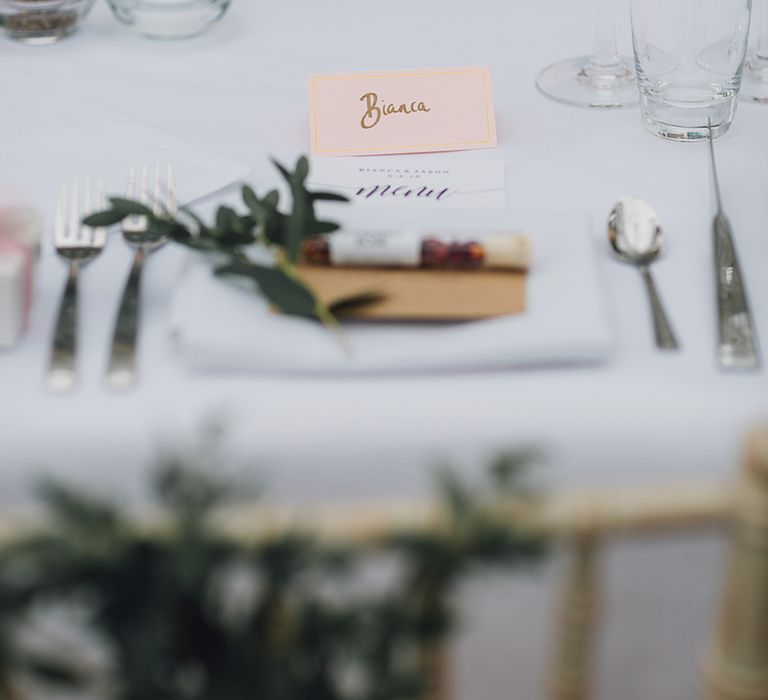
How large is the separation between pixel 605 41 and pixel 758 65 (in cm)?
17

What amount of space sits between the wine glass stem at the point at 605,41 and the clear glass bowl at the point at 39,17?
→ 59 cm

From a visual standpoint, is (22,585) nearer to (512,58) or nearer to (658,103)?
(658,103)

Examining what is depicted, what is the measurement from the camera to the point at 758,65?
1.27 meters

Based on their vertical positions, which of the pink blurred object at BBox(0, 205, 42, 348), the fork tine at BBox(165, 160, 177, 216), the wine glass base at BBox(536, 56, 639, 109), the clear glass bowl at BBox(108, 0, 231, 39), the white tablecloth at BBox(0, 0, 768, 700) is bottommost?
the white tablecloth at BBox(0, 0, 768, 700)

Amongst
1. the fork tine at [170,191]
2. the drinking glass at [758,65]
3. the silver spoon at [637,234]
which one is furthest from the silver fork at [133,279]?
the drinking glass at [758,65]

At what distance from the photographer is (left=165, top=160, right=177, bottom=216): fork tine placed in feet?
3.21

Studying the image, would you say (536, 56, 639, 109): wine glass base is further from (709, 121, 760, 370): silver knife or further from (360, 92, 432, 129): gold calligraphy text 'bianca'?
(709, 121, 760, 370): silver knife

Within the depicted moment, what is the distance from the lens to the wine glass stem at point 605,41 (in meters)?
1.27

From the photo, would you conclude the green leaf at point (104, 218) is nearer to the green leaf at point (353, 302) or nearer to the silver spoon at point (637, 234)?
the green leaf at point (353, 302)

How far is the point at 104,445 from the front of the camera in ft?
2.37

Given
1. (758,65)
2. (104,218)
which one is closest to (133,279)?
(104,218)

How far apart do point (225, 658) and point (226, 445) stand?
0.33m

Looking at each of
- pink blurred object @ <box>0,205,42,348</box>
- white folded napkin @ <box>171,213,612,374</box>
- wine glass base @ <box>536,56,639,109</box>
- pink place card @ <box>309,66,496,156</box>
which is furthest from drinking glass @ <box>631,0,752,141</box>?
pink blurred object @ <box>0,205,42,348</box>

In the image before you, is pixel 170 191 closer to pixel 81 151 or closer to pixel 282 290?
pixel 81 151
